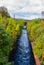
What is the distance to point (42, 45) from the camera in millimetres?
13398

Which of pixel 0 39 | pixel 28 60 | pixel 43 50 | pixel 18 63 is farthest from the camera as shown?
pixel 28 60

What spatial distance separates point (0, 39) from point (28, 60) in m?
8.14

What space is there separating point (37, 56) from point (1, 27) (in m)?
4.78

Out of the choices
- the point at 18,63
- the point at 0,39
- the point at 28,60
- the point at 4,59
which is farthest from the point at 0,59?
the point at 28,60

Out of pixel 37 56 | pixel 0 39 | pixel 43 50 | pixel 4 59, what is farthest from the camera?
pixel 37 56

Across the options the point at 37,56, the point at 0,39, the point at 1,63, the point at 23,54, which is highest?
the point at 0,39

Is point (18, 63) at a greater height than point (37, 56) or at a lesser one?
lesser

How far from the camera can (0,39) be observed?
30.3 feet

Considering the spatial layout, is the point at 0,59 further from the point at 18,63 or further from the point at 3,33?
the point at 18,63

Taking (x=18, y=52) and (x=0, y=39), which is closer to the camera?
(x=0, y=39)

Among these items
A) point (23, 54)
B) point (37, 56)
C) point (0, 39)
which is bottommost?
point (23, 54)

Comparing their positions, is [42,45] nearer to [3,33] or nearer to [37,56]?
[37,56]

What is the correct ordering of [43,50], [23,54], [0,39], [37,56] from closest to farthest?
[0,39], [43,50], [37,56], [23,54]

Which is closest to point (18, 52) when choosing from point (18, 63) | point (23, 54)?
point (23, 54)
